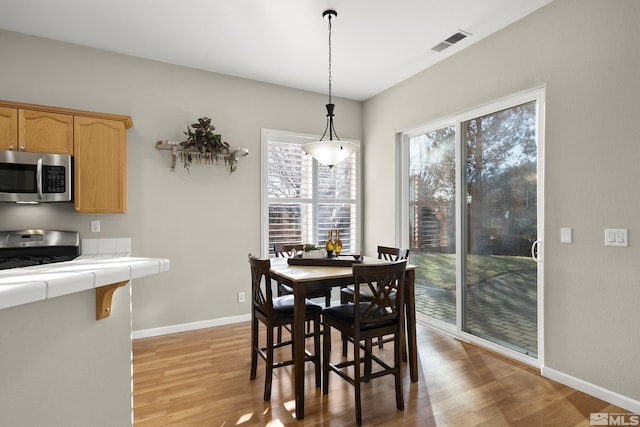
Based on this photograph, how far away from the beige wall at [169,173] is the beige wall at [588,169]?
9.01 feet

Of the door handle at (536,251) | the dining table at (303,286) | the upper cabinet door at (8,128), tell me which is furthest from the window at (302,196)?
the door handle at (536,251)

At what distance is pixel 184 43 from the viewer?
3322mm

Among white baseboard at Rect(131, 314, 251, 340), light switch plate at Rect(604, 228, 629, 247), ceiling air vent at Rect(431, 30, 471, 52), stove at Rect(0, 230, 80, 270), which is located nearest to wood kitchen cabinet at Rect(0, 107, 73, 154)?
stove at Rect(0, 230, 80, 270)

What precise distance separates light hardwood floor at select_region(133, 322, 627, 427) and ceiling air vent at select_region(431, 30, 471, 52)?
9.52ft

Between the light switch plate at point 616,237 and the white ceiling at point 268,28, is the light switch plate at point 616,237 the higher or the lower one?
the lower one

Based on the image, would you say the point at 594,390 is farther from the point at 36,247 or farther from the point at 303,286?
the point at 36,247

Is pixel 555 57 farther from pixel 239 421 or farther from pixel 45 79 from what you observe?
pixel 45 79

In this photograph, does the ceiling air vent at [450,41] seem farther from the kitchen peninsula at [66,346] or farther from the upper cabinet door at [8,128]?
the upper cabinet door at [8,128]

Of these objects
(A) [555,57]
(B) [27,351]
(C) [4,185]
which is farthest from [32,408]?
(A) [555,57]

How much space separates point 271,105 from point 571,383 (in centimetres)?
399

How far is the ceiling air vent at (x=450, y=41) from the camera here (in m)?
3.16

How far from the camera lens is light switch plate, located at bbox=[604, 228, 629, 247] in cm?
228

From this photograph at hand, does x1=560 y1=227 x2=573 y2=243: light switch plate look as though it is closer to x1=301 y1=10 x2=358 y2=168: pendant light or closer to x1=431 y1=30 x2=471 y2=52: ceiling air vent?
x1=301 y1=10 x2=358 y2=168: pendant light

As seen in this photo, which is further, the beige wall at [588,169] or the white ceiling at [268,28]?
the white ceiling at [268,28]
